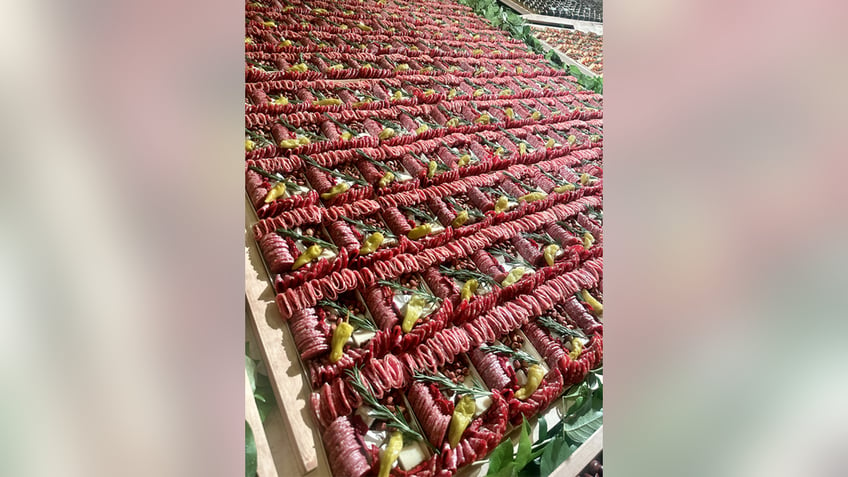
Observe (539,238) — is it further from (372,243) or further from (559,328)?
(372,243)

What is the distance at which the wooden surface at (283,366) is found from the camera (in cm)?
62

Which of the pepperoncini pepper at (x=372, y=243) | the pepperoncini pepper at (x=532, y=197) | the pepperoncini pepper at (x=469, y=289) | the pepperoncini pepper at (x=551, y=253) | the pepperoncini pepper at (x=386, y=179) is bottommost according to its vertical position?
the pepperoncini pepper at (x=469, y=289)

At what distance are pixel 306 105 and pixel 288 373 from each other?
81 centimetres

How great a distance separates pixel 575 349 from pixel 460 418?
11.2 inches

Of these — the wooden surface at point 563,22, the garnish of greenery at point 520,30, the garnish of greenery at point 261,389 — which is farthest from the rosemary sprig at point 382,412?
the wooden surface at point 563,22

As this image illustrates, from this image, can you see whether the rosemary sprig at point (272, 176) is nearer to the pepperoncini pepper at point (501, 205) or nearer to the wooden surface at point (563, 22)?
the pepperoncini pepper at point (501, 205)

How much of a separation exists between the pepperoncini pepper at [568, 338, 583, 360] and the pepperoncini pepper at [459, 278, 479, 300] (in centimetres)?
20

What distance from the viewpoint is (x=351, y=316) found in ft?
2.54

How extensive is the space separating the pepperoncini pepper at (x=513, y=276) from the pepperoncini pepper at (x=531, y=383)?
0.19m

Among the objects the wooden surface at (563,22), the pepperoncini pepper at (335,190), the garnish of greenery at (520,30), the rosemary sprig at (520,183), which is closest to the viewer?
the pepperoncini pepper at (335,190)

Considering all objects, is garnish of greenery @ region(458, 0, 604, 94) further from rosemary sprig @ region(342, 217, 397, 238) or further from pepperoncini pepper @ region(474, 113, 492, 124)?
rosemary sprig @ region(342, 217, 397, 238)

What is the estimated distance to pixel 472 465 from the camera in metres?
0.66
